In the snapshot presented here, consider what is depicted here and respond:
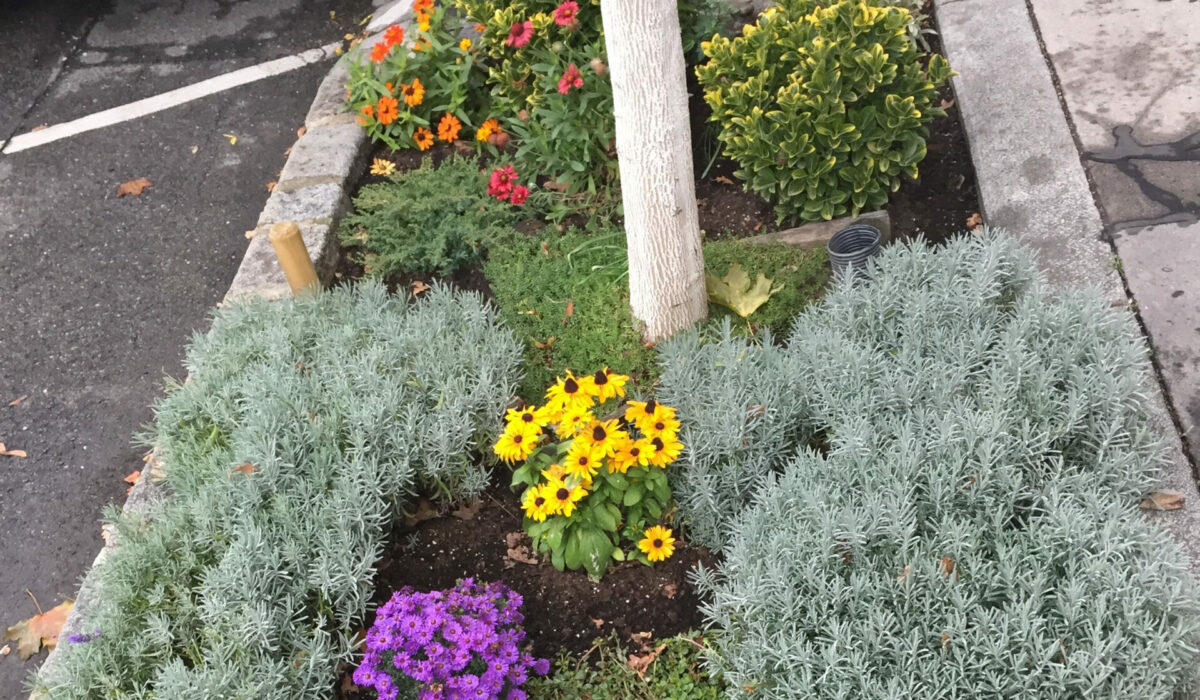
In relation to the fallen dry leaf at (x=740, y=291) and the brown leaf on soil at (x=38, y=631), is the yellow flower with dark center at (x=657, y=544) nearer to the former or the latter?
the fallen dry leaf at (x=740, y=291)

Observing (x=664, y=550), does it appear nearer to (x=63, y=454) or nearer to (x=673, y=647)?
(x=673, y=647)

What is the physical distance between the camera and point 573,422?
270 cm

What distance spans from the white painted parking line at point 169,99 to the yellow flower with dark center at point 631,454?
4.51m

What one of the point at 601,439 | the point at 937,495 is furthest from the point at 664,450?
the point at 937,495

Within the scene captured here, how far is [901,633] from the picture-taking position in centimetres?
213

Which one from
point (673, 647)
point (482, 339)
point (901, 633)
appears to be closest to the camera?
point (901, 633)

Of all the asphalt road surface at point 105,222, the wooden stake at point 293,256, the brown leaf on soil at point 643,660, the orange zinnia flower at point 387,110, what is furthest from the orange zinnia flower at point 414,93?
the brown leaf on soil at point 643,660

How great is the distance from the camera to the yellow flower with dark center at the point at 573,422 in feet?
8.84

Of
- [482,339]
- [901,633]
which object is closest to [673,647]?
[901,633]

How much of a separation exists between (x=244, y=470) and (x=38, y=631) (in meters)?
1.21

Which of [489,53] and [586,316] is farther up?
[489,53]

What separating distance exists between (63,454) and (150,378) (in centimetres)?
48

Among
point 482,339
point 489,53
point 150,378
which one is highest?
point 489,53

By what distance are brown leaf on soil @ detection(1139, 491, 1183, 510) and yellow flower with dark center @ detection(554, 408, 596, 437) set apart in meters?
1.56
